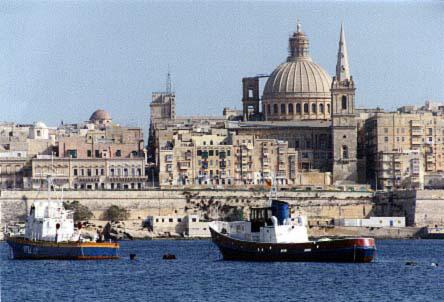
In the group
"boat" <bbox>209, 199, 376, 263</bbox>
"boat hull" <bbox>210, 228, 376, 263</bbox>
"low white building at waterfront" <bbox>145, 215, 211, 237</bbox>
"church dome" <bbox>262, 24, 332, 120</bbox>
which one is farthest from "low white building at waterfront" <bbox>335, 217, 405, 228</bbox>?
"boat hull" <bbox>210, 228, 376, 263</bbox>

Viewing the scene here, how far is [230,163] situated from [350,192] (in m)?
11.6

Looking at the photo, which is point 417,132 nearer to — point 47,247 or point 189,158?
point 189,158

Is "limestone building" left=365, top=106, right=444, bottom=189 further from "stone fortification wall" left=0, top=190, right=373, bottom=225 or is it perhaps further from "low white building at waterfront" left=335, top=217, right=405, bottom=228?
"low white building at waterfront" left=335, top=217, right=405, bottom=228

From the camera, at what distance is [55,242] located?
8581 cm

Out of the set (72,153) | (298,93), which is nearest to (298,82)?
(298,93)

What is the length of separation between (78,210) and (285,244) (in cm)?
5379

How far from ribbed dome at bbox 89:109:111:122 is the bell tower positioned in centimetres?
4115

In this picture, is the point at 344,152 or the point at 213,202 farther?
the point at 344,152

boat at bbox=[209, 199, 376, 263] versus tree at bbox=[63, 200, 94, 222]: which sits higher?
tree at bbox=[63, 200, 94, 222]

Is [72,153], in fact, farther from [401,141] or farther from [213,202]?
[401,141]

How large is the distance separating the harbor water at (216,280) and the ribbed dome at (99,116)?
9475 cm

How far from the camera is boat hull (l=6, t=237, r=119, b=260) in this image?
85.8 m

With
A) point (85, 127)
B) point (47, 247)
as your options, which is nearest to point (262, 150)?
point (85, 127)

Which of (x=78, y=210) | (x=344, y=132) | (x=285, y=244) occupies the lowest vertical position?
(x=285, y=244)
